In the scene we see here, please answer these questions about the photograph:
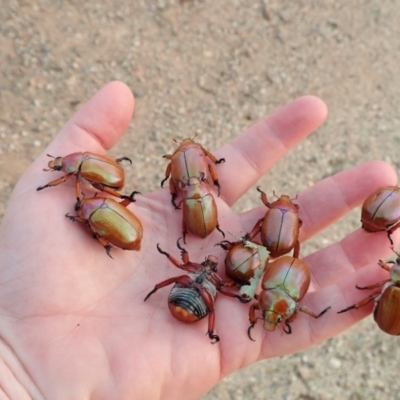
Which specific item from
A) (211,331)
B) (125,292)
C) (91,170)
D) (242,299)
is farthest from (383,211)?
(91,170)

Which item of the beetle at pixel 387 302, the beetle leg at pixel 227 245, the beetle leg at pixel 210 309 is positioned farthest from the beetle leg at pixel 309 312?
the beetle leg at pixel 227 245

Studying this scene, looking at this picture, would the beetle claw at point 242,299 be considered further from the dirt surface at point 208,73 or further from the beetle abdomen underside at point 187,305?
the dirt surface at point 208,73

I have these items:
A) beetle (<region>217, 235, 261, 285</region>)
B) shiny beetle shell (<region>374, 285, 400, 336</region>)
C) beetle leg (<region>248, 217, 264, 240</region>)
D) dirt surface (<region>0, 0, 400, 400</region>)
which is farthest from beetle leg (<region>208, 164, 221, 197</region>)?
dirt surface (<region>0, 0, 400, 400</region>)

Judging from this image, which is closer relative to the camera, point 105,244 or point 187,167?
point 105,244

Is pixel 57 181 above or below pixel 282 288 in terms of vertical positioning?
above

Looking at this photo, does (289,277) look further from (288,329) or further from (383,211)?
(383,211)

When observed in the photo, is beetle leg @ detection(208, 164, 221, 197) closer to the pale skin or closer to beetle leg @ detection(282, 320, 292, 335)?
the pale skin
